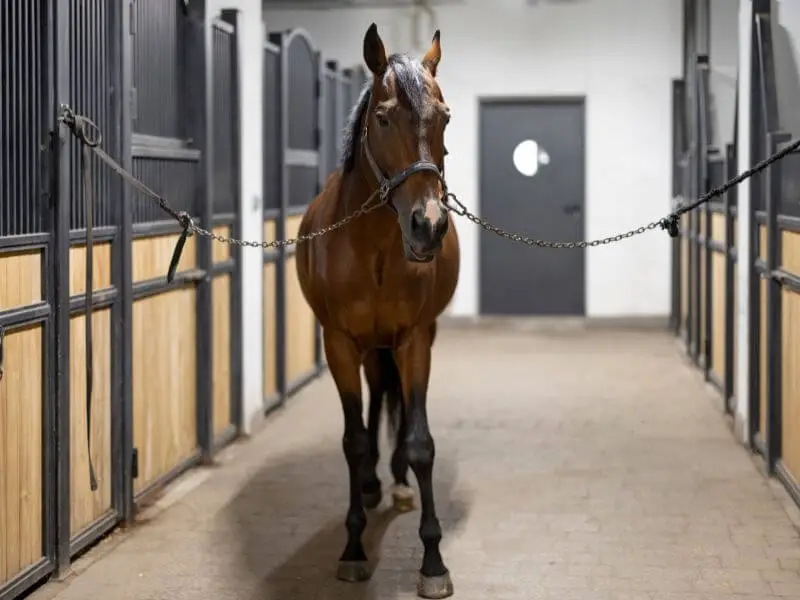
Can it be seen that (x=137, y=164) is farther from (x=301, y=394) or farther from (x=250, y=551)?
(x=301, y=394)

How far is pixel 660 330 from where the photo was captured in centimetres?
963

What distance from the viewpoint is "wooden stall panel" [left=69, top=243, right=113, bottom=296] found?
11.6 ft

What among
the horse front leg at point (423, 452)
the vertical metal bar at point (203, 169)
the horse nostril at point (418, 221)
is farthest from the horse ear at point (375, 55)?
the vertical metal bar at point (203, 169)

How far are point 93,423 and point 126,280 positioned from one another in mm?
509

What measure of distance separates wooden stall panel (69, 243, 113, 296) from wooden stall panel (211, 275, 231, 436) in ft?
3.95

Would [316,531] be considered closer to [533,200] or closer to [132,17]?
[132,17]

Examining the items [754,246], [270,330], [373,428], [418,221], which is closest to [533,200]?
[270,330]

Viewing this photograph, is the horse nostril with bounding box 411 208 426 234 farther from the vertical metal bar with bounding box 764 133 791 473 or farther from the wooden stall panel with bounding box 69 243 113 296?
the vertical metal bar with bounding box 764 133 791 473

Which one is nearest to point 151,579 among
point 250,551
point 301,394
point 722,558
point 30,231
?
point 250,551

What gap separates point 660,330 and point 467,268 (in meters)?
1.73

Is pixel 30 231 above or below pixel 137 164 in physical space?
below

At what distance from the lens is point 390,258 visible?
340cm

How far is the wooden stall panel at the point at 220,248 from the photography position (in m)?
5.10

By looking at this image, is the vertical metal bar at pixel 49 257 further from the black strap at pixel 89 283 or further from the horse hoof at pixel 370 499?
the horse hoof at pixel 370 499
